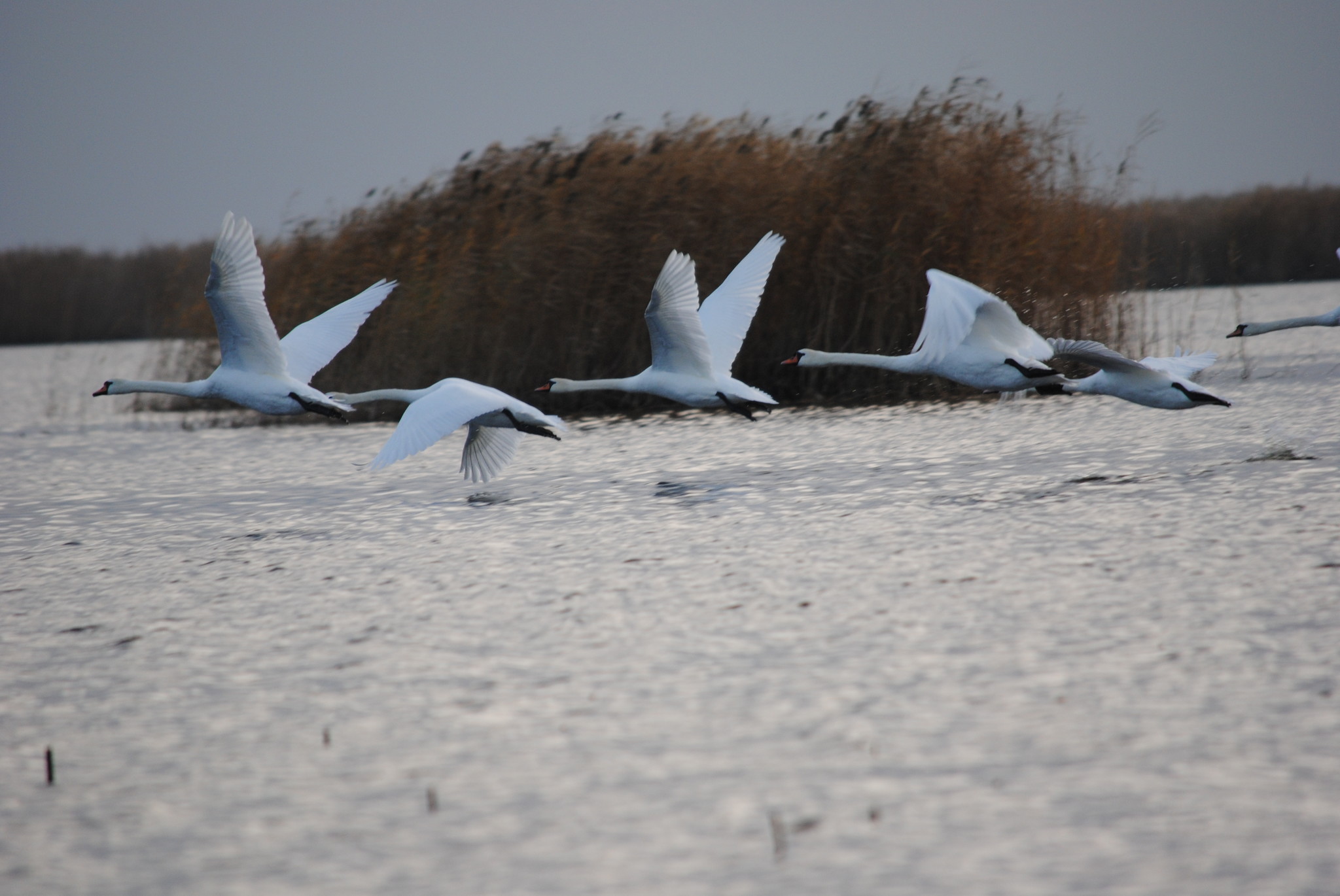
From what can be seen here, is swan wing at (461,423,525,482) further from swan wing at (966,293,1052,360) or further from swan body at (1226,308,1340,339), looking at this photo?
swan body at (1226,308,1340,339)

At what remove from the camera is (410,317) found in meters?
14.4

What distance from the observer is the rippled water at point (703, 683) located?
3.17 meters

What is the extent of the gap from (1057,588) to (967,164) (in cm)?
814

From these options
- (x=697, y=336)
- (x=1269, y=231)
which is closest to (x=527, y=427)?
(x=697, y=336)

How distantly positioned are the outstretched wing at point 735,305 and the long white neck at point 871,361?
54 centimetres

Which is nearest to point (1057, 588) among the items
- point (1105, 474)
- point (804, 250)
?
point (1105, 474)

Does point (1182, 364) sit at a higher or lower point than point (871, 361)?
lower

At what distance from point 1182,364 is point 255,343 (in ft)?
20.1

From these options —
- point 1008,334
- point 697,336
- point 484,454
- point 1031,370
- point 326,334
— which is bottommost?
point 484,454

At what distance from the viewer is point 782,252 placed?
42.9ft

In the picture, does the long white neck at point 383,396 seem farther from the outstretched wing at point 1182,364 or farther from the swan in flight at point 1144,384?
the outstretched wing at point 1182,364

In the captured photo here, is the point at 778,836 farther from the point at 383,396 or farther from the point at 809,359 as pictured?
the point at 383,396

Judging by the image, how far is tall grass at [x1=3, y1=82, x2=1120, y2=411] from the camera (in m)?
12.7

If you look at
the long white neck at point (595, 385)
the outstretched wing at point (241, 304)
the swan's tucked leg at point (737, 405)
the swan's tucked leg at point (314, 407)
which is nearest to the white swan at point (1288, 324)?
the swan's tucked leg at point (737, 405)
